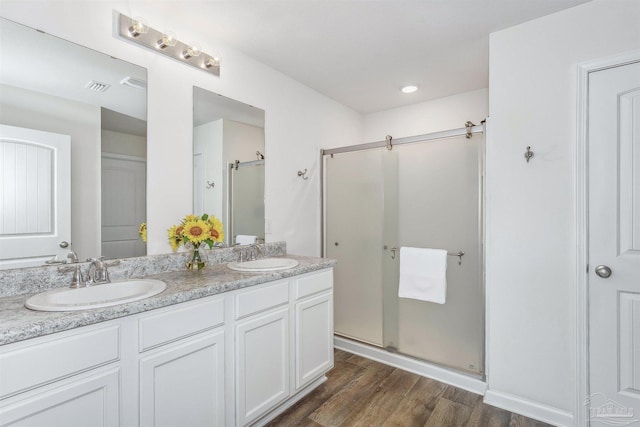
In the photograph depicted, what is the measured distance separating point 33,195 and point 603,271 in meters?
2.82

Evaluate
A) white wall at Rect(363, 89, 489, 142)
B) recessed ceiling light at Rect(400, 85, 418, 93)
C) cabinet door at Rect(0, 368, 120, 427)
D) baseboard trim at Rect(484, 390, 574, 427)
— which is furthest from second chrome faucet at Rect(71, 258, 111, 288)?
white wall at Rect(363, 89, 489, 142)

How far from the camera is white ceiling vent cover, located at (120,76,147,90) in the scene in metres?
1.69

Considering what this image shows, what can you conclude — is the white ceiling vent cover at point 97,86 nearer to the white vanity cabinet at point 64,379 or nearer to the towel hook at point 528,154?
the white vanity cabinet at point 64,379

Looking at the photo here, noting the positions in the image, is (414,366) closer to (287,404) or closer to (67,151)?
(287,404)

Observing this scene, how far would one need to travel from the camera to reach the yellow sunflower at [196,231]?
1.80 m

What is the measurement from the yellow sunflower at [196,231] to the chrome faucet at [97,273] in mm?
420

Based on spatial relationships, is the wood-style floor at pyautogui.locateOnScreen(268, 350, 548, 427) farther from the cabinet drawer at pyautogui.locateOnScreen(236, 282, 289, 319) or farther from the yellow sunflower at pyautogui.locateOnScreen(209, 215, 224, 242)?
the yellow sunflower at pyautogui.locateOnScreen(209, 215, 224, 242)

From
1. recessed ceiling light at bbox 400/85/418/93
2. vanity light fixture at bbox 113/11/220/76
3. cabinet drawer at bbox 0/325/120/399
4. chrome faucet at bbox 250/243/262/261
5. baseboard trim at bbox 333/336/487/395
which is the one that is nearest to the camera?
cabinet drawer at bbox 0/325/120/399

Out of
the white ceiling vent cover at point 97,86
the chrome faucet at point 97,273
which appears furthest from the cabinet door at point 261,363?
the white ceiling vent cover at point 97,86

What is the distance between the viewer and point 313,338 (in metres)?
2.08

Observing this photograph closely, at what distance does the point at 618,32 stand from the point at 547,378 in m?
1.94

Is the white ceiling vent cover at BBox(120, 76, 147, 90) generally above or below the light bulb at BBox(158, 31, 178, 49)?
below

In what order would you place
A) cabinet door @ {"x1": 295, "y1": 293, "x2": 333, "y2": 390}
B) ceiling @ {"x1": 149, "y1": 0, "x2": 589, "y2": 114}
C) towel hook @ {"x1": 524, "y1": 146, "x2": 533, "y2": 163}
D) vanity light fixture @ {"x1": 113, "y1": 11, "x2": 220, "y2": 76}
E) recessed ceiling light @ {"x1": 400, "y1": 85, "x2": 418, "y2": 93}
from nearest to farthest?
vanity light fixture @ {"x1": 113, "y1": 11, "x2": 220, "y2": 76} → ceiling @ {"x1": 149, "y1": 0, "x2": 589, "y2": 114} → towel hook @ {"x1": 524, "y1": 146, "x2": 533, "y2": 163} → cabinet door @ {"x1": 295, "y1": 293, "x2": 333, "y2": 390} → recessed ceiling light @ {"x1": 400, "y1": 85, "x2": 418, "y2": 93}

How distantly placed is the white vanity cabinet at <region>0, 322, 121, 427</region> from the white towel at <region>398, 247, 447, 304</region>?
1.96 meters
